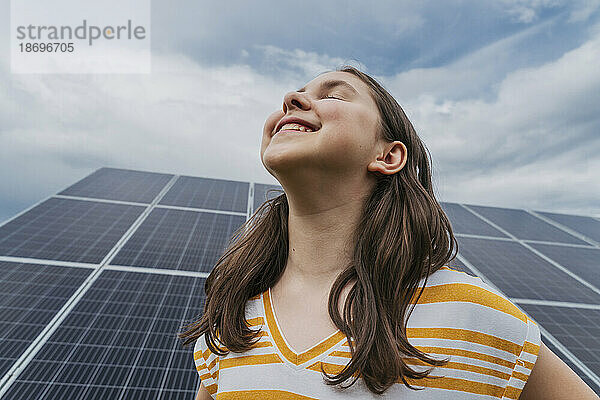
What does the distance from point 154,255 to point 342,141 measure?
5.88 meters

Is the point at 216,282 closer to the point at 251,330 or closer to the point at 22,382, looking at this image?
the point at 251,330

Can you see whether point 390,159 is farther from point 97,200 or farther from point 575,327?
point 97,200

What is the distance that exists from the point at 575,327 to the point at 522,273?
149 centimetres

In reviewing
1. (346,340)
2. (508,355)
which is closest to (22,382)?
(346,340)

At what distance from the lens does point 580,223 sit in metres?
11.8

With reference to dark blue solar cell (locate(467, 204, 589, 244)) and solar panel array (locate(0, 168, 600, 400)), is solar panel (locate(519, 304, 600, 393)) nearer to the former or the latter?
solar panel array (locate(0, 168, 600, 400))

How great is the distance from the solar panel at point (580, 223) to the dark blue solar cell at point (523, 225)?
2.25ft

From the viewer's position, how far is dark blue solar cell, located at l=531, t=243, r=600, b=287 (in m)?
8.00

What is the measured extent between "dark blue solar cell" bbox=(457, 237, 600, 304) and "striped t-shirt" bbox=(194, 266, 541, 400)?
20.1ft

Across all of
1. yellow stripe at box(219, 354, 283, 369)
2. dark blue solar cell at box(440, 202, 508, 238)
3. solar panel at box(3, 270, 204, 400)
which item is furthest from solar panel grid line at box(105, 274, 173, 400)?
dark blue solar cell at box(440, 202, 508, 238)

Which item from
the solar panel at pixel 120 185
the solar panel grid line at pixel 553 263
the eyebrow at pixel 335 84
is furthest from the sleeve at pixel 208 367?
the solar panel grid line at pixel 553 263

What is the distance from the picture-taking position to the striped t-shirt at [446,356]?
114cm

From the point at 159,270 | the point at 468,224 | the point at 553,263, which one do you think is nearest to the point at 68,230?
the point at 159,270

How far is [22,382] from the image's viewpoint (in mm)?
4055
